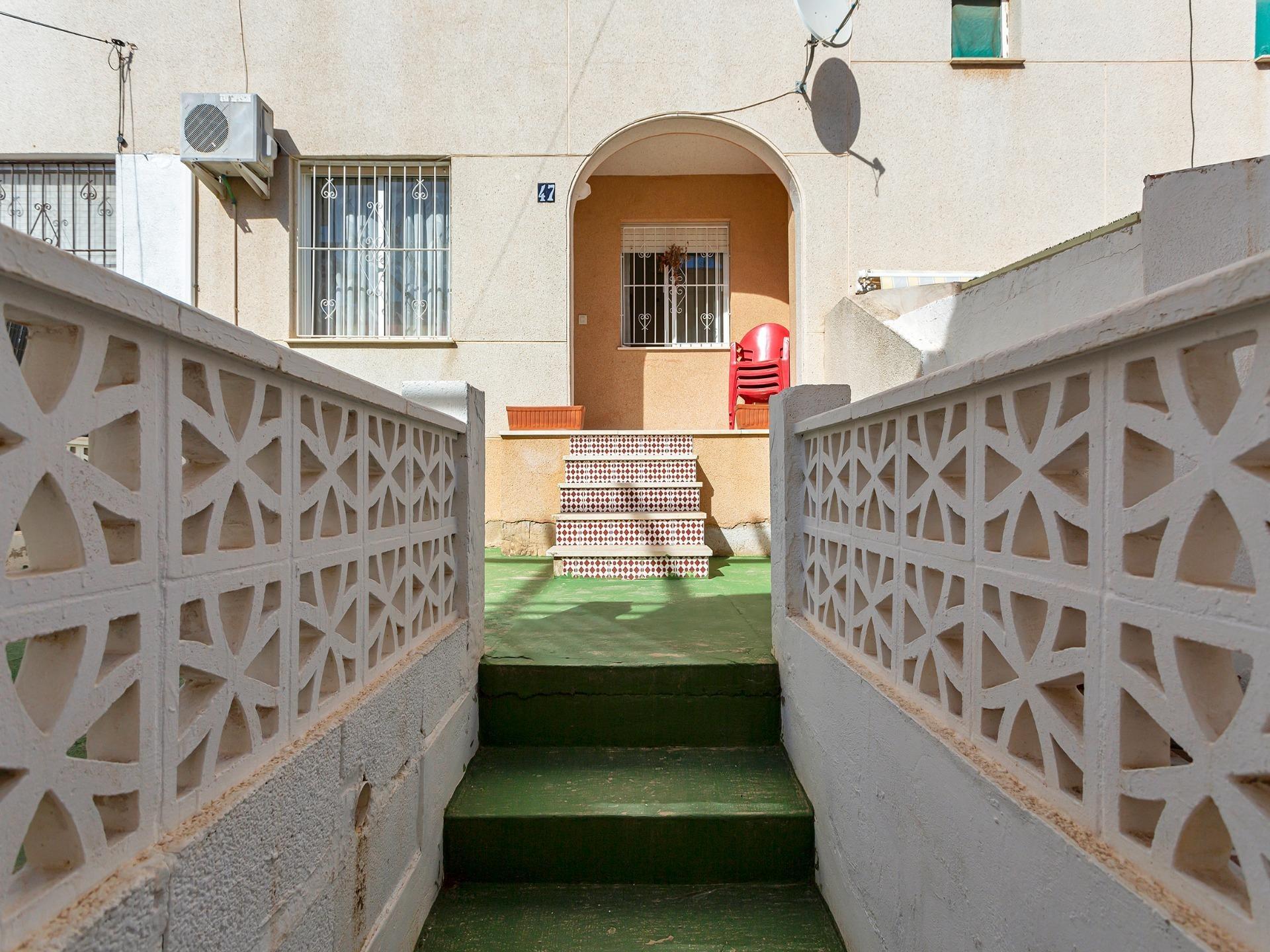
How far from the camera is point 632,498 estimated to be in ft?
17.2

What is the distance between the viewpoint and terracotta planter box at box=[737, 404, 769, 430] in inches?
228

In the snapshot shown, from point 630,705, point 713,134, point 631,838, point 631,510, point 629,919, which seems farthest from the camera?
point 713,134

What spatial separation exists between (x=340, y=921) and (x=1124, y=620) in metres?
1.58

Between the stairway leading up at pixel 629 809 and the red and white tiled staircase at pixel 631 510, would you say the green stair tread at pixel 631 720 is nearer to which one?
the stairway leading up at pixel 629 809

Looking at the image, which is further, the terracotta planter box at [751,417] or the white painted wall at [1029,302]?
the terracotta planter box at [751,417]

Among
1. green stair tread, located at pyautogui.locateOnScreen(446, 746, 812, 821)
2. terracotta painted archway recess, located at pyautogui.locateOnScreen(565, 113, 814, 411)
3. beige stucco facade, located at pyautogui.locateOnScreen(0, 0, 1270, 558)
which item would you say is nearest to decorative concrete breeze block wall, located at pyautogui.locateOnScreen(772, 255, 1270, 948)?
green stair tread, located at pyautogui.locateOnScreen(446, 746, 812, 821)

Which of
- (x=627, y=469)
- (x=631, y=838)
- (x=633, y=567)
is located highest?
(x=627, y=469)

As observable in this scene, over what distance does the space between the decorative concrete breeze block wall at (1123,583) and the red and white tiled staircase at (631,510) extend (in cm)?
339

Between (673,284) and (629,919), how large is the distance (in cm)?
653

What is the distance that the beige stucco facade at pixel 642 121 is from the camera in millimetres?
5961

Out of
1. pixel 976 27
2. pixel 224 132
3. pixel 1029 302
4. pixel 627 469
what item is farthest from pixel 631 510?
pixel 976 27

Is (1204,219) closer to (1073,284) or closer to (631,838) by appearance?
(1073,284)

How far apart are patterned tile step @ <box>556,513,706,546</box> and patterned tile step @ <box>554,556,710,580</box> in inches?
5.0

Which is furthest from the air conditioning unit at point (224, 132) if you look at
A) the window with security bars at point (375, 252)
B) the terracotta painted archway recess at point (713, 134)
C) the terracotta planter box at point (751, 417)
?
the terracotta planter box at point (751, 417)
